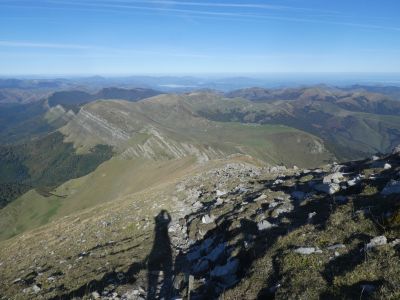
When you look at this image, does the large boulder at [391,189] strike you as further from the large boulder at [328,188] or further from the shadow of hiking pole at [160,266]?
the shadow of hiking pole at [160,266]

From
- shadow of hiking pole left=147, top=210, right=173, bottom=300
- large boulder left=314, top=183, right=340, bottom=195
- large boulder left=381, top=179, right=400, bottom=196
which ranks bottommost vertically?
shadow of hiking pole left=147, top=210, right=173, bottom=300

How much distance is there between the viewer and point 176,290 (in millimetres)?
19406

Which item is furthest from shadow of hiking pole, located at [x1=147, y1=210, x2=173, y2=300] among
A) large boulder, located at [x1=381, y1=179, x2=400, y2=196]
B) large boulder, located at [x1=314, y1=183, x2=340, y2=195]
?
large boulder, located at [x1=381, y1=179, x2=400, y2=196]

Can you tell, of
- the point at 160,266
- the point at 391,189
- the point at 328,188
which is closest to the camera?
the point at 391,189

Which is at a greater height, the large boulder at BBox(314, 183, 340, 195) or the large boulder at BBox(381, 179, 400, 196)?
the large boulder at BBox(381, 179, 400, 196)

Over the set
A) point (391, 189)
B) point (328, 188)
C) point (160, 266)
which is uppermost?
point (391, 189)

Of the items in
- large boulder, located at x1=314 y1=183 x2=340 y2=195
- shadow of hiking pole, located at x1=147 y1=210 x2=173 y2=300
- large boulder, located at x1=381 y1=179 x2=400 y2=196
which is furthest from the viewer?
large boulder, located at x1=314 y1=183 x2=340 y2=195

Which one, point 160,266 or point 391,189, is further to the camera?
point 160,266

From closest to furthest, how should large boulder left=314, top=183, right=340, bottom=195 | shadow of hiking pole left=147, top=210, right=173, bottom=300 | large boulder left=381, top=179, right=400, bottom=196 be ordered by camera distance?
1. shadow of hiking pole left=147, top=210, right=173, bottom=300
2. large boulder left=381, top=179, right=400, bottom=196
3. large boulder left=314, top=183, right=340, bottom=195

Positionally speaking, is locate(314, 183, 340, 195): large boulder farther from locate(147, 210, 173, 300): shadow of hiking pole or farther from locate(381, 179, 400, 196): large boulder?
locate(147, 210, 173, 300): shadow of hiking pole

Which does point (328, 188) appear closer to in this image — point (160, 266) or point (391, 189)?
point (391, 189)

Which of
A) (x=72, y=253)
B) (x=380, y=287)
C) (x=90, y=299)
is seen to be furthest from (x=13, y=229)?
(x=380, y=287)

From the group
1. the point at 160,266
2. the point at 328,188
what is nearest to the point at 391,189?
the point at 328,188

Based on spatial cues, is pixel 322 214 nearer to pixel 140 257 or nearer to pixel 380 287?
pixel 380 287
